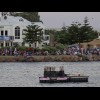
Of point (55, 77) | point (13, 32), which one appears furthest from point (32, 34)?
point (55, 77)

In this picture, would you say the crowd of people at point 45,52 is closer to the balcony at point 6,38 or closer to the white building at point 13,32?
the balcony at point 6,38

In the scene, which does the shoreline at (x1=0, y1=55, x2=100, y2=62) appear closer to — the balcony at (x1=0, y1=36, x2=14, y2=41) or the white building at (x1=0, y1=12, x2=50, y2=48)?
the white building at (x1=0, y1=12, x2=50, y2=48)

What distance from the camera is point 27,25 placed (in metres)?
30.4

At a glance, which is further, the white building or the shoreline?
the white building

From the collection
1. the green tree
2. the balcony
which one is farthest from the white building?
the green tree

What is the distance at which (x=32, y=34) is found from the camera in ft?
93.4

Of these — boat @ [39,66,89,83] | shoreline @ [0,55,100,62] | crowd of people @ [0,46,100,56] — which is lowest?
boat @ [39,66,89,83]

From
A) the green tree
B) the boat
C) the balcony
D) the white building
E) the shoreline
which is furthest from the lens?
the white building

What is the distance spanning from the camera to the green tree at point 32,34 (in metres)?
28.1

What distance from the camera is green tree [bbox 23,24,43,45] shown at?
2809 centimetres

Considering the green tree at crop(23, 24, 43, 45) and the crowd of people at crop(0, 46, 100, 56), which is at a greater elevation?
the green tree at crop(23, 24, 43, 45)

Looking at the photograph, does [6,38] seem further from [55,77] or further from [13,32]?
[55,77]

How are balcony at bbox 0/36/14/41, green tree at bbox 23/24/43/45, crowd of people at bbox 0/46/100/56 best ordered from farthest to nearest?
balcony at bbox 0/36/14/41
green tree at bbox 23/24/43/45
crowd of people at bbox 0/46/100/56
